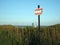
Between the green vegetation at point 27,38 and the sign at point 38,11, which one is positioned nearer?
the green vegetation at point 27,38

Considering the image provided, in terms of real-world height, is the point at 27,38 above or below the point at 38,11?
below

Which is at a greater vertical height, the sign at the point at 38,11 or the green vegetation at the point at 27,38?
the sign at the point at 38,11

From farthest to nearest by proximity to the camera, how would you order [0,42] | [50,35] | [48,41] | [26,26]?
[26,26], [50,35], [48,41], [0,42]

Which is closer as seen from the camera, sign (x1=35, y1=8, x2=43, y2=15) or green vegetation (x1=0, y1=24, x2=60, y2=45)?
green vegetation (x1=0, y1=24, x2=60, y2=45)

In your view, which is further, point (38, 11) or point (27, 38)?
point (38, 11)

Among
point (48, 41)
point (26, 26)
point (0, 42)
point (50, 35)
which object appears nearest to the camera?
point (0, 42)

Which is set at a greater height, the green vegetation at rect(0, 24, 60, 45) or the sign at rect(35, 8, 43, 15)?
the sign at rect(35, 8, 43, 15)

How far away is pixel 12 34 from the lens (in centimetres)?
905

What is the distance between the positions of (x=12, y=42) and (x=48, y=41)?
5.35ft

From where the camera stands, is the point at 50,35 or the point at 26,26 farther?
the point at 26,26

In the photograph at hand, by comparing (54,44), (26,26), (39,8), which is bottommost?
(54,44)

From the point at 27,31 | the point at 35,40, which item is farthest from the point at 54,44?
the point at 27,31

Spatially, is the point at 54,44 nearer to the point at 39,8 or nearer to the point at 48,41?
the point at 48,41

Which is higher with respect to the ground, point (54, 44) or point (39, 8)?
point (39, 8)
